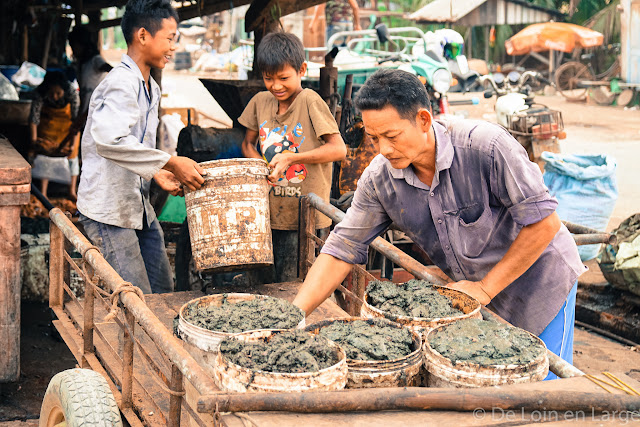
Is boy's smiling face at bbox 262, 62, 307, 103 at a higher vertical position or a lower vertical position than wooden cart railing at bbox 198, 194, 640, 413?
higher

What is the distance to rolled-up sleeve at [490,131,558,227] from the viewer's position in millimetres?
2508

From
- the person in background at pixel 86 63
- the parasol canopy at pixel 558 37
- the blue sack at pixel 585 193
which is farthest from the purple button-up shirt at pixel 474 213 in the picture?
the parasol canopy at pixel 558 37

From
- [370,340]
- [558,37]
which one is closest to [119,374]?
[370,340]

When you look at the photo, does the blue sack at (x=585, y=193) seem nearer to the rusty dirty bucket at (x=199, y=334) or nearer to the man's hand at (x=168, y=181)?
the man's hand at (x=168, y=181)

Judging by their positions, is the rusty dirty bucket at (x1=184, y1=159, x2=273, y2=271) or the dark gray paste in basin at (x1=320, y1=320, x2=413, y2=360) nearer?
the dark gray paste in basin at (x1=320, y1=320, x2=413, y2=360)

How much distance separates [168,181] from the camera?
3.46 m

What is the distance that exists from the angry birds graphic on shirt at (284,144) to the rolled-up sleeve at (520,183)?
1783 millimetres

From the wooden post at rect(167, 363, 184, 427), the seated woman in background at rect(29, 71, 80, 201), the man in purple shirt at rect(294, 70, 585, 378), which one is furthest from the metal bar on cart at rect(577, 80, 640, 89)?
the wooden post at rect(167, 363, 184, 427)

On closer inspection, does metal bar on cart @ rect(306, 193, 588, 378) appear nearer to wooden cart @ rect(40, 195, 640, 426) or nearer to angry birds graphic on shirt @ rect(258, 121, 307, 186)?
wooden cart @ rect(40, 195, 640, 426)

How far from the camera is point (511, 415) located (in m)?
1.90

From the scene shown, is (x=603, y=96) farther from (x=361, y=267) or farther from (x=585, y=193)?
(x=361, y=267)

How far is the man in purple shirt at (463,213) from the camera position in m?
2.51

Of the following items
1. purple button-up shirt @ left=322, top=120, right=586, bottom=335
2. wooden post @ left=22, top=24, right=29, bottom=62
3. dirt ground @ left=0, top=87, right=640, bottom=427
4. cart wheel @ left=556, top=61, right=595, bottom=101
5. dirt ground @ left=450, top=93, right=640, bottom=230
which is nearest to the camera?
purple button-up shirt @ left=322, top=120, right=586, bottom=335

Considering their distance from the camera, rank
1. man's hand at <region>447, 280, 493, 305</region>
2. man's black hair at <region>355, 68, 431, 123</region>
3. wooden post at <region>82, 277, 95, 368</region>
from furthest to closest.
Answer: wooden post at <region>82, 277, 95, 368</region> < man's hand at <region>447, 280, 493, 305</region> < man's black hair at <region>355, 68, 431, 123</region>
